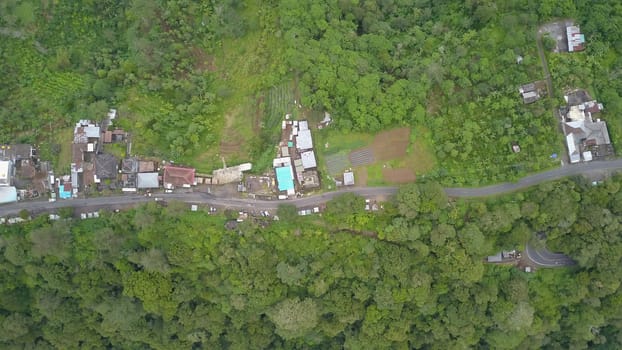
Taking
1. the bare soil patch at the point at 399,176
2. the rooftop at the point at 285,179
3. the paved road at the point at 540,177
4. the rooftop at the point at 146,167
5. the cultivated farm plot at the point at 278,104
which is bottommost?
the paved road at the point at 540,177

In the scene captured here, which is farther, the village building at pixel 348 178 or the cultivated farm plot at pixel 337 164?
the cultivated farm plot at pixel 337 164

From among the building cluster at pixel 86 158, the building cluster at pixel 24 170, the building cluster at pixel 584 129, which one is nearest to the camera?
the building cluster at pixel 584 129

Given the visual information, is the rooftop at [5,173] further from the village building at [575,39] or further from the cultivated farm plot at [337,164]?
the village building at [575,39]

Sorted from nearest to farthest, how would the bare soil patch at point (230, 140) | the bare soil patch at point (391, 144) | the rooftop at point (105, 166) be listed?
the bare soil patch at point (391, 144) → the rooftop at point (105, 166) → the bare soil patch at point (230, 140)

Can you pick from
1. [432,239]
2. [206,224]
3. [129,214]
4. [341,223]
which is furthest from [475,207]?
[129,214]

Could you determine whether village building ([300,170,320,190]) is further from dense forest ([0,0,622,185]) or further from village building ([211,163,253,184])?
village building ([211,163,253,184])

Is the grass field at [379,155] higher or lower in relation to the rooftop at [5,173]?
lower

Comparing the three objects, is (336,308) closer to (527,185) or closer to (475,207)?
(475,207)

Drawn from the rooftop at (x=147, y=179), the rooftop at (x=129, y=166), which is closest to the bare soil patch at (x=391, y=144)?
the rooftop at (x=147, y=179)

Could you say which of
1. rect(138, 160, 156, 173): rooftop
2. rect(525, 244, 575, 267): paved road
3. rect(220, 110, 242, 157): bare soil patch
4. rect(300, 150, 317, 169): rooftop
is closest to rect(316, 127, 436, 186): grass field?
rect(300, 150, 317, 169): rooftop
